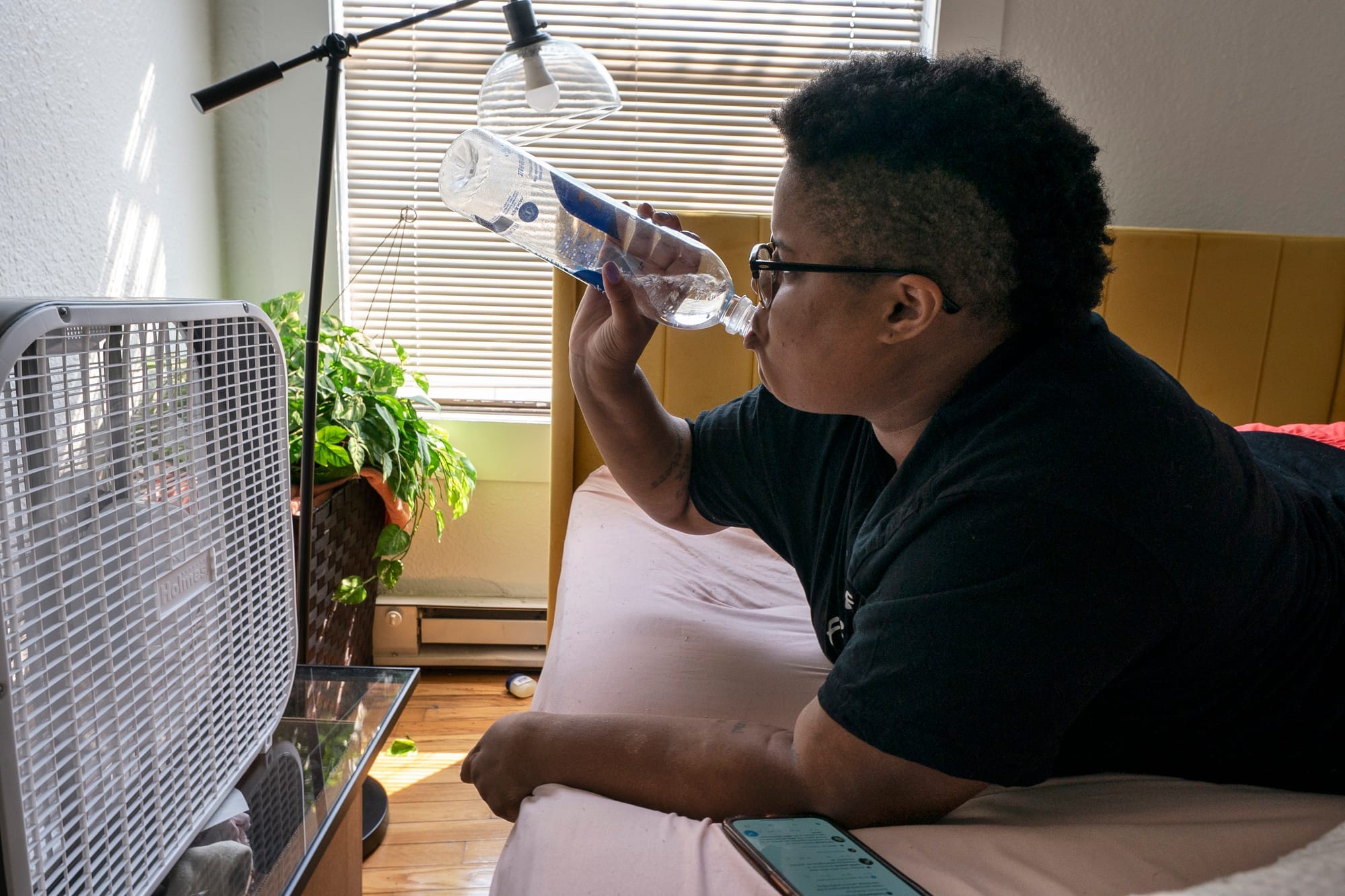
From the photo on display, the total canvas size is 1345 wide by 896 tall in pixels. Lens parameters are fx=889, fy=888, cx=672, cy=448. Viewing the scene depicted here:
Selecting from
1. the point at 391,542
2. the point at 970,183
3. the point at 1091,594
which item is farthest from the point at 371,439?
Result: the point at 1091,594

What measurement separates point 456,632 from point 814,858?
4.99 ft

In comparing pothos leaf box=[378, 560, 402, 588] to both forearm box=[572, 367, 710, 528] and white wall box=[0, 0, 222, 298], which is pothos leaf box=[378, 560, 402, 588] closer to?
white wall box=[0, 0, 222, 298]

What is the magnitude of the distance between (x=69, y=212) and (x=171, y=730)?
1.01m

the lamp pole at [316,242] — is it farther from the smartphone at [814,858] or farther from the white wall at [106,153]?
the smartphone at [814,858]

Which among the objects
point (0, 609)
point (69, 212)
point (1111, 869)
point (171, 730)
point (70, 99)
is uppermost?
point (70, 99)

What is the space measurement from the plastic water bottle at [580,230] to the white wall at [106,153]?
52cm

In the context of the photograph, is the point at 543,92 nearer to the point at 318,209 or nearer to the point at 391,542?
the point at 318,209

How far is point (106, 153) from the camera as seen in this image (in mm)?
1333

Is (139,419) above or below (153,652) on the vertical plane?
above

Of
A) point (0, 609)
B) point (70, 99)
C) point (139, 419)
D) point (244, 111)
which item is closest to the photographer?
point (0, 609)

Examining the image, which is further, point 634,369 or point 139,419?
point 634,369

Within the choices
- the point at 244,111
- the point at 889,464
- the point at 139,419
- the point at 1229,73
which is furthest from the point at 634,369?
the point at 1229,73

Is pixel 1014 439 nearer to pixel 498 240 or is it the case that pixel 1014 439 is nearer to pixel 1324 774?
pixel 1324 774

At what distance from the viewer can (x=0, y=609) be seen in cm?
37
